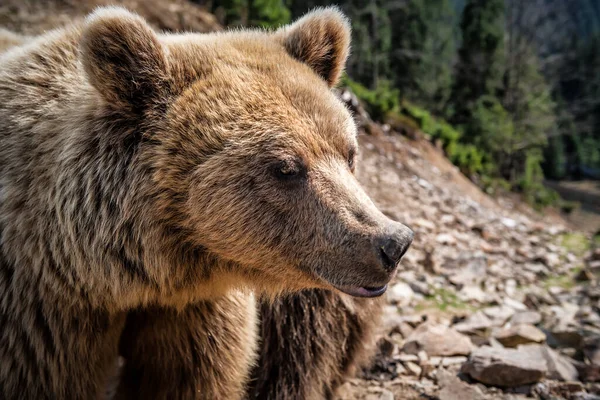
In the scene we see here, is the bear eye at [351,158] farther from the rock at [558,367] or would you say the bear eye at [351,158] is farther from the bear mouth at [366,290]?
the rock at [558,367]

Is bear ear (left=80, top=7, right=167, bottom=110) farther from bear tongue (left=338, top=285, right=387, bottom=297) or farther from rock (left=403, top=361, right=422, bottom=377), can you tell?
rock (left=403, top=361, right=422, bottom=377)

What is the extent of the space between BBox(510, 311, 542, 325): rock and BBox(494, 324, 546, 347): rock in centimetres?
48

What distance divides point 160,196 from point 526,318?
3.77m

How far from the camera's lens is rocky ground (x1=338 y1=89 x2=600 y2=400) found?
12.0 feet

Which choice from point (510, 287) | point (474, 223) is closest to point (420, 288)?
point (510, 287)

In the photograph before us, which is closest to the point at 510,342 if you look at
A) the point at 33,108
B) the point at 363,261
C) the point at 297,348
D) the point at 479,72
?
the point at 297,348

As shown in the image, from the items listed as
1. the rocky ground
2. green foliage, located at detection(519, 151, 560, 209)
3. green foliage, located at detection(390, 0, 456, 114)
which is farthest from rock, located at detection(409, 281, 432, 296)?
green foliage, located at detection(390, 0, 456, 114)

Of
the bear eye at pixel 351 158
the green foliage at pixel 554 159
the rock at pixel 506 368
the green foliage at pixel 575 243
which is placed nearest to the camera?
the bear eye at pixel 351 158

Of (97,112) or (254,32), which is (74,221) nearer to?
(97,112)

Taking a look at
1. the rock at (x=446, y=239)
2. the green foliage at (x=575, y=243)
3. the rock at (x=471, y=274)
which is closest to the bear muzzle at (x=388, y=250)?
the rock at (x=471, y=274)

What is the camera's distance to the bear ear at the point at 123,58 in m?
2.18

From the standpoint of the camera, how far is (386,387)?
3.80 m

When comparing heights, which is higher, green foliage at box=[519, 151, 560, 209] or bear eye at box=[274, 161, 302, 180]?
bear eye at box=[274, 161, 302, 180]

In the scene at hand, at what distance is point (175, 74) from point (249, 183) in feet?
1.91
